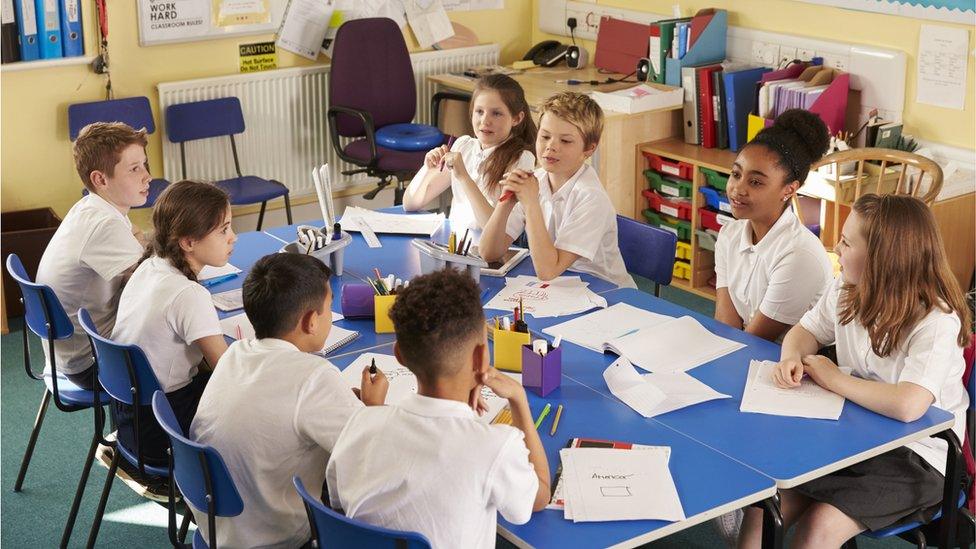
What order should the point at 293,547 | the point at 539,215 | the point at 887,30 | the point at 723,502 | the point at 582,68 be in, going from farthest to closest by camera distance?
1. the point at 582,68
2. the point at 887,30
3. the point at 539,215
4. the point at 293,547
5. the point at 723,502

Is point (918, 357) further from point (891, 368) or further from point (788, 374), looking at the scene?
point (788, 374)

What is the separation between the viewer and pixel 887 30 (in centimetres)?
448

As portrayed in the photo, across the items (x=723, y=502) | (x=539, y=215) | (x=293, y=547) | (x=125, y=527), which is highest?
(x=539, y=215)

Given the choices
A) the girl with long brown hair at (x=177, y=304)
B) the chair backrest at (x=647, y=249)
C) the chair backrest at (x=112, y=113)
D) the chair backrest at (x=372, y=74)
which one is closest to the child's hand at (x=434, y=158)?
the chair backrest at (x=647, y=249)

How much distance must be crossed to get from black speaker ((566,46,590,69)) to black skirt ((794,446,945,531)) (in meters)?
3.84

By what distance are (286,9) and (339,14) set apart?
0.28 m

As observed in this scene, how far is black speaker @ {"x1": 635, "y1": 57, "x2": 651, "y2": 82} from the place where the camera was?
5.39 m

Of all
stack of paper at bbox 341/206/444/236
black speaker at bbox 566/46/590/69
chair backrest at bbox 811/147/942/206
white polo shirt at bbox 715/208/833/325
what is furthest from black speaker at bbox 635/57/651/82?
white polo shirt at bbox 715/208/833/325

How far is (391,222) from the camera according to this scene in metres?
3.64

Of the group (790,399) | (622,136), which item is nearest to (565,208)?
(790,399)

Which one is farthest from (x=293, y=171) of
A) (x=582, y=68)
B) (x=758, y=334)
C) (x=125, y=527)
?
(x=758, y=334)

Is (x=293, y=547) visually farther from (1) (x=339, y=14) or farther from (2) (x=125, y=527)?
(1) (x=339, y=14)

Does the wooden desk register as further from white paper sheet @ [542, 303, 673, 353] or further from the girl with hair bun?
white paper sheet @ [542, 303, 673, 353]

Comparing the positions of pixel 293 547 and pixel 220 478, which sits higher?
pixel 220 478
